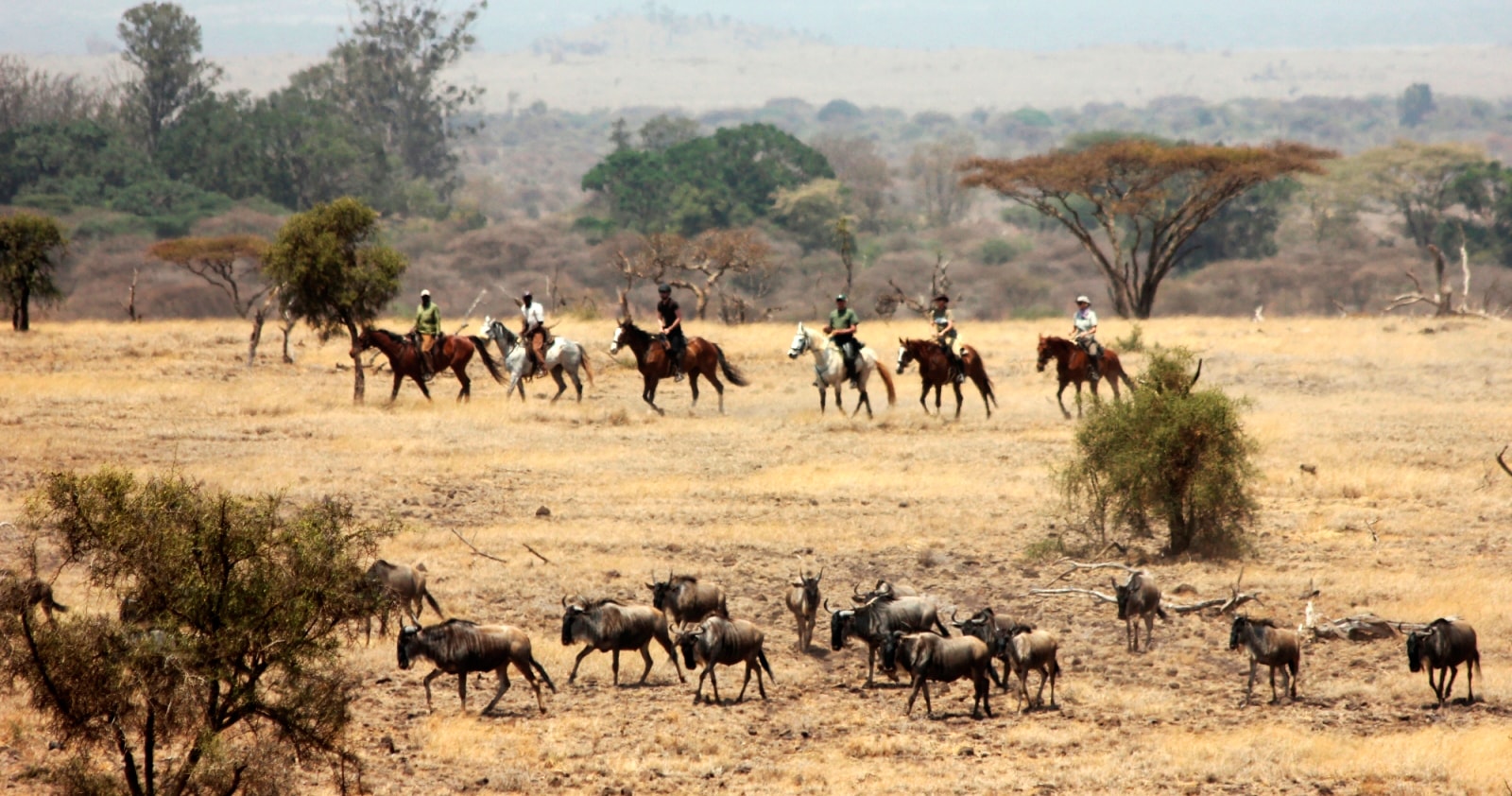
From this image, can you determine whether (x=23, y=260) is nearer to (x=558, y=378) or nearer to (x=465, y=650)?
(x=558, y=378)

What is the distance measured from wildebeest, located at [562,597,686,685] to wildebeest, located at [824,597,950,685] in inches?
50.8

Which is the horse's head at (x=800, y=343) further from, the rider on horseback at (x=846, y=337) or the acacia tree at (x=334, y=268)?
the acacia tree at (x=334, y=268)

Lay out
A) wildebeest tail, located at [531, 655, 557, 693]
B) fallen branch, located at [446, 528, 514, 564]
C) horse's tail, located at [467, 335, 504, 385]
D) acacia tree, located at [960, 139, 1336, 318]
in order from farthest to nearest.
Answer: acacia tree, located at [960, 139, 1336, 318], horse's tail, located at [467, 335, 504, 385], fallen branch, located at [446, 528, 514, 564], wildebeest tail, located at [531, 655, 557, 693]

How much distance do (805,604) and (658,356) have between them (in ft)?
47.8

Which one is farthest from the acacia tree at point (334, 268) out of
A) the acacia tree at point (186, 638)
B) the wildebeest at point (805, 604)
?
the acacia tree at point (186, 638)

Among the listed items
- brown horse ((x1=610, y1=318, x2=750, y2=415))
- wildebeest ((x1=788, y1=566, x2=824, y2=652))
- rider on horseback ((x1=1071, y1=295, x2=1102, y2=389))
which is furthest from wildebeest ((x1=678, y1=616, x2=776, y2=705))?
rider on horseback ((x1=1071, y1=295, x2=1102, y2=389))

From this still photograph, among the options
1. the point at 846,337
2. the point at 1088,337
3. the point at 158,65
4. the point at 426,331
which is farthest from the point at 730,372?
the point at 158,65

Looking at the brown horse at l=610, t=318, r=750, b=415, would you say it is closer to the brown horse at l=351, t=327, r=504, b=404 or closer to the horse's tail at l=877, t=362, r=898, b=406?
the horse's tail at l=877, t=362, r=898, b=406

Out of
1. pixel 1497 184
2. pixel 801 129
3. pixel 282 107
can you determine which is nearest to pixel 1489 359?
pixel 1497 184

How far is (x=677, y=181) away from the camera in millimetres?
72500

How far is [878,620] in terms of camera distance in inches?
468

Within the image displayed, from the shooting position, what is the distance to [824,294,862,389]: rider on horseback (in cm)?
2584

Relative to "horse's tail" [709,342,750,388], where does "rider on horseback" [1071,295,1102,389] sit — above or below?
above

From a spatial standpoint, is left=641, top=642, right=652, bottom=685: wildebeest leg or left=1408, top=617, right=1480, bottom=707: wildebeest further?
left=641, top=642, right=652, bottom=685: wildebeest leg
